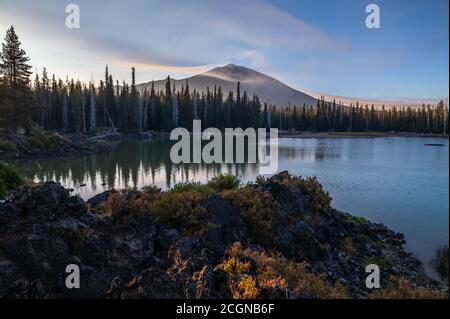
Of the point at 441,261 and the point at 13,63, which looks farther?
the point at 13,63

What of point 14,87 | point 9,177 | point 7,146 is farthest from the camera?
point 14,87

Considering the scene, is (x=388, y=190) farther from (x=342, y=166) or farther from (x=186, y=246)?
(x=186, y=246)

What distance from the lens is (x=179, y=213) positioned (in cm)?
1048

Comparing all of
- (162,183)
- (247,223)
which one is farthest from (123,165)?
(247,223)

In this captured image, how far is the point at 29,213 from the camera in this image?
8438 millimetres

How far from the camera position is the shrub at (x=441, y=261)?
1126cm

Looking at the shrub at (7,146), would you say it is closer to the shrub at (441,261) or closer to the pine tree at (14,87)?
the pine tree at (14,87)

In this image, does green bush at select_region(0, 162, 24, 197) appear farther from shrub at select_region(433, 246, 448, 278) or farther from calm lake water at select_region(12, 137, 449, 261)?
shrub at select_region(433, 246, 448, 278)

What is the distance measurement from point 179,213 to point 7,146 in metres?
36.4

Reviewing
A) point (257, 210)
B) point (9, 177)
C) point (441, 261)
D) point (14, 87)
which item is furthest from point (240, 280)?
point (14, 87)

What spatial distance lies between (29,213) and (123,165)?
89.3 ft

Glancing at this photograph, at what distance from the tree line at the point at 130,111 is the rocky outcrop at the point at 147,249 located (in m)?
43.9

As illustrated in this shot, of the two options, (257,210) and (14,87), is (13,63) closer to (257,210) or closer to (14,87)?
(14,87)
